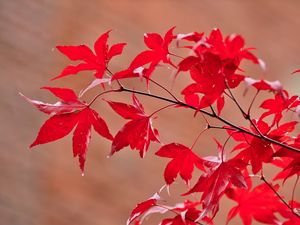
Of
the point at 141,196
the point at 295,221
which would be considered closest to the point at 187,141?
the point at 141,196

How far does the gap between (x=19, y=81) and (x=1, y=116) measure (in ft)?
0.61

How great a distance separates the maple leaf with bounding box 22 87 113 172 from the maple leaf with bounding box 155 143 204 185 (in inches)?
3.9

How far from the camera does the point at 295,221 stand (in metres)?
0.88

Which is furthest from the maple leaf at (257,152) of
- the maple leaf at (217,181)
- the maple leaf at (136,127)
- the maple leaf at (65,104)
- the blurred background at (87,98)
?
the blurred background at (87,98)

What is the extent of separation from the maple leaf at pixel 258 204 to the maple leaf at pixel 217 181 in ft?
0.50

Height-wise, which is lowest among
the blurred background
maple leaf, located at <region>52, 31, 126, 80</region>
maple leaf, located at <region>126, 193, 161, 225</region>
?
maple leaf, located at <region>126, 193, 161, 225</region>

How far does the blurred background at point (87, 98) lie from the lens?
2273 mm

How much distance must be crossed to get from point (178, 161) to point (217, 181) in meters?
0.08

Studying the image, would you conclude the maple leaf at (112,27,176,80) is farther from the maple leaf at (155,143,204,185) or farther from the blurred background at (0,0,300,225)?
the blurred background at (0,0,300,225)

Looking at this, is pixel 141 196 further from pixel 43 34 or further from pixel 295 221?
pixel 295 221

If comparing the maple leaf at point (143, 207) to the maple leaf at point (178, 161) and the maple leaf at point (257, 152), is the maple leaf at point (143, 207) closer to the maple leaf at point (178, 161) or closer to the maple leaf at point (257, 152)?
the maple leaf at point (178, 161)

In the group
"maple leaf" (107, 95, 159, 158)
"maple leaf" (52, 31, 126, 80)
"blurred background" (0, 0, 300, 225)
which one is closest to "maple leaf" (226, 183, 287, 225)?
"maple leaf" (107, 95, 159, 158)

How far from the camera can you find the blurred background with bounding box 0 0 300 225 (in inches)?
89.5

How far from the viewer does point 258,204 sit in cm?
97
